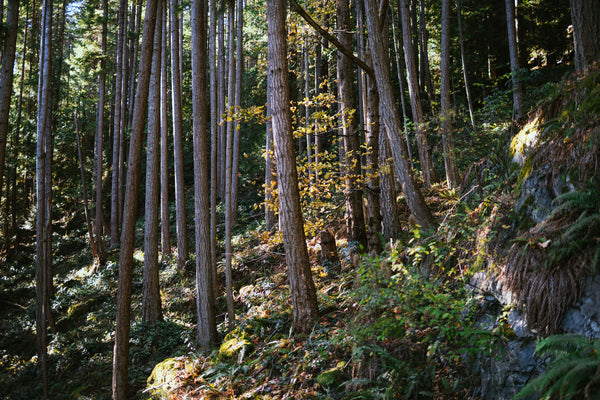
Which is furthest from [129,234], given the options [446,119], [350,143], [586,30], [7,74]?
[586,30]

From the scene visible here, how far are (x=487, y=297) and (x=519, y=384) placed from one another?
971mm

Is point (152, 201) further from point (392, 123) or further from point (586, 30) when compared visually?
point (586, 30)

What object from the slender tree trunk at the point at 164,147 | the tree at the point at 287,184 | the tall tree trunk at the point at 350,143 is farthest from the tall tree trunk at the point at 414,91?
the slender tree trunk at the point at 164,147

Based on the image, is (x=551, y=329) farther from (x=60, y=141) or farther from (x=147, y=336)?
(x=60, y=141)

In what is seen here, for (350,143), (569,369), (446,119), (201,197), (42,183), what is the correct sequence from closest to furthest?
(569,369) → (350,143) → (201,197) → (446,119) → (42,183)

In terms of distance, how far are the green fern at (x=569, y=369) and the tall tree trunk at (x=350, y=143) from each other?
4766 mm

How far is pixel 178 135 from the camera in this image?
12398mm

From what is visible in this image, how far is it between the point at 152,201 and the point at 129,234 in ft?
8.13

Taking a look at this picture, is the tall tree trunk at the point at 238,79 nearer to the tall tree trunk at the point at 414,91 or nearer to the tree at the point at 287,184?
the tall tree trunk at the point at 414,91

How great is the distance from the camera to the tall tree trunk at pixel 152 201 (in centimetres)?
860

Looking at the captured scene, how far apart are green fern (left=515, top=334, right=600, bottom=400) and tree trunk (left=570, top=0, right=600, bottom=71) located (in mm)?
3805

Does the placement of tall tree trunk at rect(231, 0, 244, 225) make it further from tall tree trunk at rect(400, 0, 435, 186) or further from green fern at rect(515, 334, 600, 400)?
green fern at rect(515, 334, 600, 400)

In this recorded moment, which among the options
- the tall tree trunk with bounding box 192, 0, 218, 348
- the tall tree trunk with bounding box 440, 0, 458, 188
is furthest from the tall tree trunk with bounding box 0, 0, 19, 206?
the tall tree trunk with bounding box 440, 0, 458, 188

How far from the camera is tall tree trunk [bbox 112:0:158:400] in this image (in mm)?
6230
